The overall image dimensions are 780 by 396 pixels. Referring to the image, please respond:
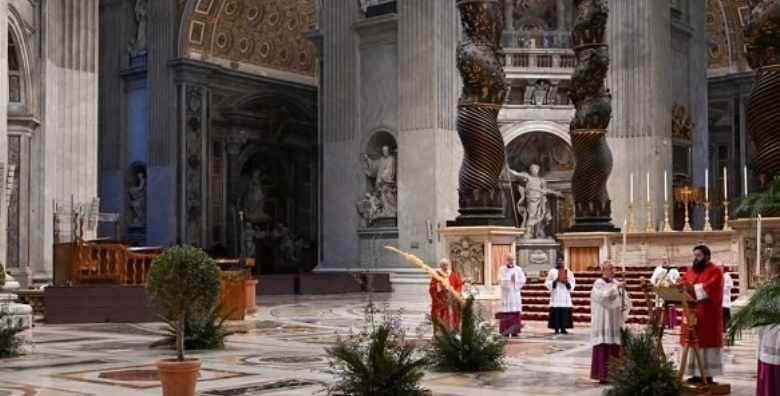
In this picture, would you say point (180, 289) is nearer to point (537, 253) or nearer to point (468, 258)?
point (468, 258)

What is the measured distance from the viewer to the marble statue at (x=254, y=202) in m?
38.7

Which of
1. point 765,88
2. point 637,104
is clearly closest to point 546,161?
point 637,104

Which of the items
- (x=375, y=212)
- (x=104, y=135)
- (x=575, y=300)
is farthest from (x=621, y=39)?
(x=104, y=135)

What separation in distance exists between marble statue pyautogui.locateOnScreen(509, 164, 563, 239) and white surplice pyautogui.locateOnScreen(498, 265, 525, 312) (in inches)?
541

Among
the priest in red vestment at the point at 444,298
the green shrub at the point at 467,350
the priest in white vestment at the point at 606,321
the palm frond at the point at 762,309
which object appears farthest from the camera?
the priest in red vestment at the point at 444,298

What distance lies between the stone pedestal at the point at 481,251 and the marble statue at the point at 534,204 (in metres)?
12.6

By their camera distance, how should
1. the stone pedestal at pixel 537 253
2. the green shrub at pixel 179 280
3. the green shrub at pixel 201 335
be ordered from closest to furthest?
the green shrub at pixel 179 280 → the green shrub at pixel 201 335 → the stone pedestal at pixel 537 253

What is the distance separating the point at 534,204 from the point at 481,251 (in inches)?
512

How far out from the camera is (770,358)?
741 cm

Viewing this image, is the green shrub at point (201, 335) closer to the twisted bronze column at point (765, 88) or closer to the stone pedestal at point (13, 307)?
the stone pedestal at point (13, 307)

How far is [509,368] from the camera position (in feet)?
37.0

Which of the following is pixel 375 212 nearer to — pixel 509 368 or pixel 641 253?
pixel 641 253

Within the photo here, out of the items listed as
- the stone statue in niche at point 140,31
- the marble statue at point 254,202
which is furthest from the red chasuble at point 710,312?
the marble statue at point 254,202

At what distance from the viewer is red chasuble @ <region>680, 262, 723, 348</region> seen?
9.38 m
